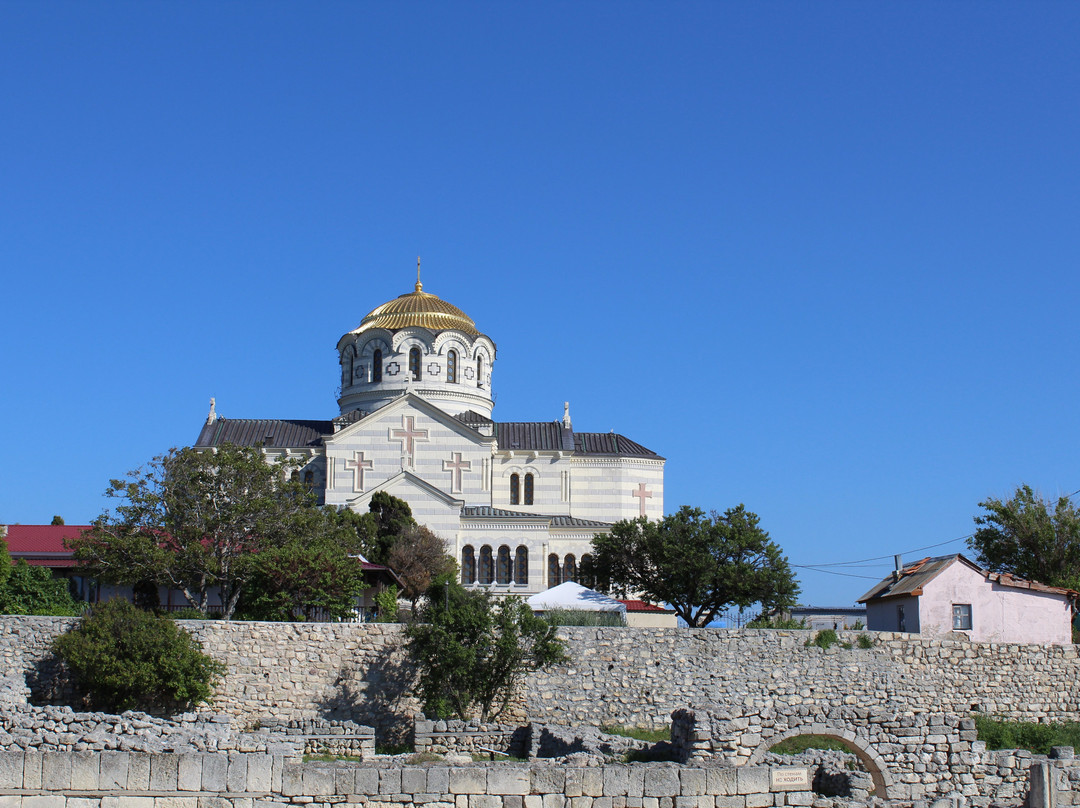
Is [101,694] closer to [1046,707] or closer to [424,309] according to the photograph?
[1046,707]

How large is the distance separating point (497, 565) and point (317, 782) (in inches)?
1281

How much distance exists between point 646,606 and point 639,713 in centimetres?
Result: 1062

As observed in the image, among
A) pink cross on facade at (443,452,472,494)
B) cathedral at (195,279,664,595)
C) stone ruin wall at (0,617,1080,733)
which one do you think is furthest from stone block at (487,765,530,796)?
pink cross on facade at (443,452,472,494)

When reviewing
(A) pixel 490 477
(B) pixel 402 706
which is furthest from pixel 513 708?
(A) pixel 490 477

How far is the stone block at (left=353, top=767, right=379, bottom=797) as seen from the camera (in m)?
12.3

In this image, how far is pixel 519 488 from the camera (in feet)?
163

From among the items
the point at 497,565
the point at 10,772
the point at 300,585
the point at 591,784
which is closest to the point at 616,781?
the point at 591,784

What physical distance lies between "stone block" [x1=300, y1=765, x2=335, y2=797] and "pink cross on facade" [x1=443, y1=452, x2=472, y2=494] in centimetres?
3515

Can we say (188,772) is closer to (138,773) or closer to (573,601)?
(138,773)

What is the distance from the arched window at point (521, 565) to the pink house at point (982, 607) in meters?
19.3

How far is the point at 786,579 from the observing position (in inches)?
1309

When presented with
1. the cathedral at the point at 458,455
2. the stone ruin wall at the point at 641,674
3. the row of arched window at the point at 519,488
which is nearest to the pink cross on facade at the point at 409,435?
the cathedral at the point at 458,455

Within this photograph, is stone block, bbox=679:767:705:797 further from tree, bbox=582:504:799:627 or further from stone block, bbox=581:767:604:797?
tree, bbox=582:504:799:627

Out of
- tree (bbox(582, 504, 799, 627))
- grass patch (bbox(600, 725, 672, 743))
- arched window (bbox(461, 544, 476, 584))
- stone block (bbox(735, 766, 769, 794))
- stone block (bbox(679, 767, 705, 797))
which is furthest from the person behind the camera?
arched window (bbox(461, 544, 476, 584))
